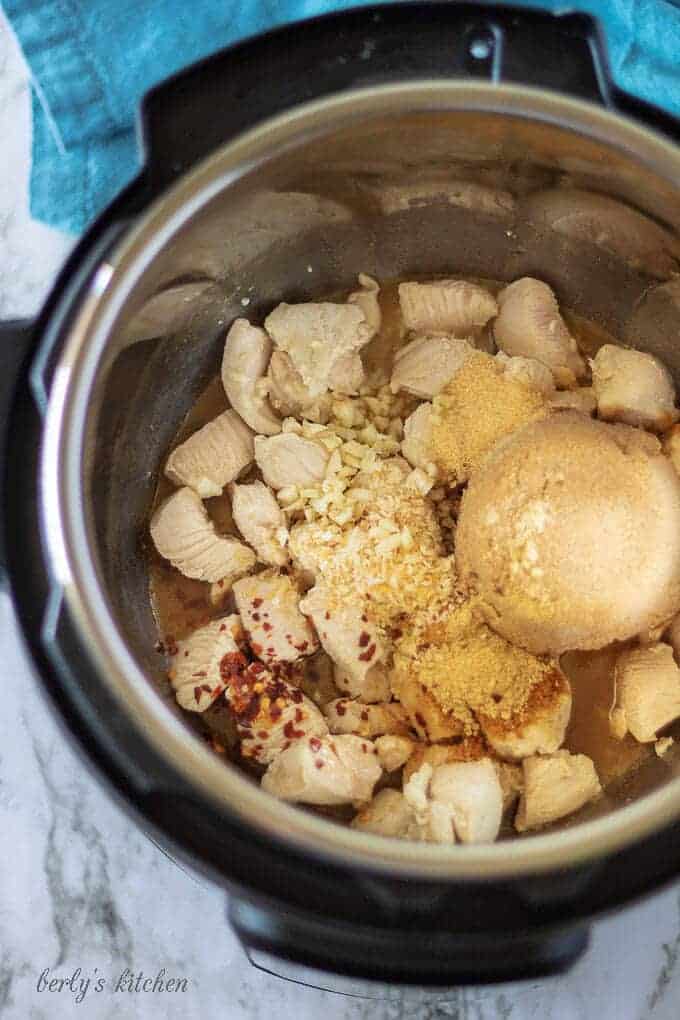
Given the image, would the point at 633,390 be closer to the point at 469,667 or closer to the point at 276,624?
the point at 469,667

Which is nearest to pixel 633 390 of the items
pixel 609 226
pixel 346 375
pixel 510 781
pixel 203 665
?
pixel 609 226

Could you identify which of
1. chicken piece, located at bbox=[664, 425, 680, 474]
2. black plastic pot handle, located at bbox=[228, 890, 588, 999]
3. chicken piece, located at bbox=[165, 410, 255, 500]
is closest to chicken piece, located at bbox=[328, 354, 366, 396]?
chicken piece, located at bbox=[165, 410, 255, 500]

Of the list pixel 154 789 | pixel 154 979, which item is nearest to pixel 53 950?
pixel 154 979

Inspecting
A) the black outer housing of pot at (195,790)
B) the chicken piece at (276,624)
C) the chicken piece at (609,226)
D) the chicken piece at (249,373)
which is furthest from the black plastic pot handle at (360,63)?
the chicken piece at (276,624)

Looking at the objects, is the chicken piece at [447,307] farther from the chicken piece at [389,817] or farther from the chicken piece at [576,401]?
the chicken piece at [389,817]

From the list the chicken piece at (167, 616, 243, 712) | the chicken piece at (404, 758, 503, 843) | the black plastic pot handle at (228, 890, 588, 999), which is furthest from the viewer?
the chicken piece at (167, 616, 243, 712)

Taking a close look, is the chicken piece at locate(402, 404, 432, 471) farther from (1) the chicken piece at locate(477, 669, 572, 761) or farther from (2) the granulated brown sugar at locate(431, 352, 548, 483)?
(1) the chicken piece at locate(477, 669, 572, 761)

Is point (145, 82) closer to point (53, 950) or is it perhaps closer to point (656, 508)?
point (656, 508)
